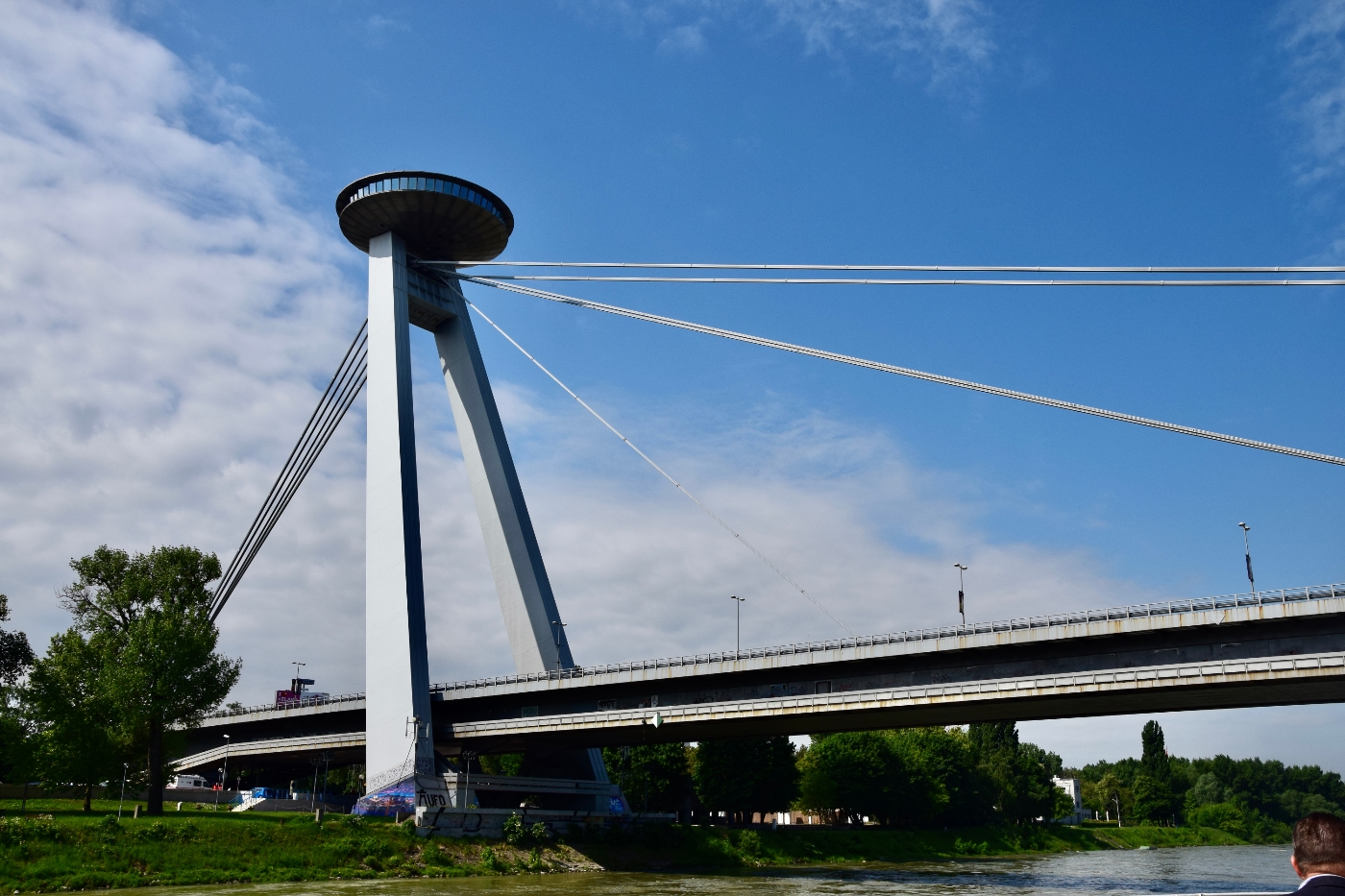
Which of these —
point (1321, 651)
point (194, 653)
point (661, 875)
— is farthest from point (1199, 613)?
point (194, 653)

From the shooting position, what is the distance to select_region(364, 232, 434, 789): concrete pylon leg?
49.5 meters

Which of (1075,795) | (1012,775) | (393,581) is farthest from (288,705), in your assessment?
(1075,795)

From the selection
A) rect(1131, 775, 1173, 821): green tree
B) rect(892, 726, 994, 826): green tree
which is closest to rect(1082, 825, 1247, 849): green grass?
rect(1131, 775, 1173, 821): green tree

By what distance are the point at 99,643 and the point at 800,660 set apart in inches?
1246

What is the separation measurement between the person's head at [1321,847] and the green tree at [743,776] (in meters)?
68.8

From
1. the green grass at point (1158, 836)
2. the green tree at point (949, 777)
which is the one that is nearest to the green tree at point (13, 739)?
A: the green tree at point (949, 777)

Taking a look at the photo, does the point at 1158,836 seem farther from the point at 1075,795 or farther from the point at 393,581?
the point at 393,581

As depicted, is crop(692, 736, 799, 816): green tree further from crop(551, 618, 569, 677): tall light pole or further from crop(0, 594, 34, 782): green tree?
crop(0, 594, 34, 782): green tree

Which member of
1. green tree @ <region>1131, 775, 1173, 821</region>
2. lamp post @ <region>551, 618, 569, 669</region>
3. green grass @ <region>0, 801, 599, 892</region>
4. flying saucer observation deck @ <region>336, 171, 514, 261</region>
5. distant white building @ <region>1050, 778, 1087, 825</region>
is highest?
flying saucer observation deck @ <region>336, 171, 514, 261</region>

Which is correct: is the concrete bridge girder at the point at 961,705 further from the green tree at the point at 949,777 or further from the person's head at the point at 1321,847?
the green tree at the point at 949,777

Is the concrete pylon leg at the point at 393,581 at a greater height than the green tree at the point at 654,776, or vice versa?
the concrete pylon leg at the point at 393,581

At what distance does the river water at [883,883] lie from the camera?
3597 centimetres

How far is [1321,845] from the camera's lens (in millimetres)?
4770

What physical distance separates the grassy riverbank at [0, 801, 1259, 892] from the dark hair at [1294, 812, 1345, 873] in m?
35.9
